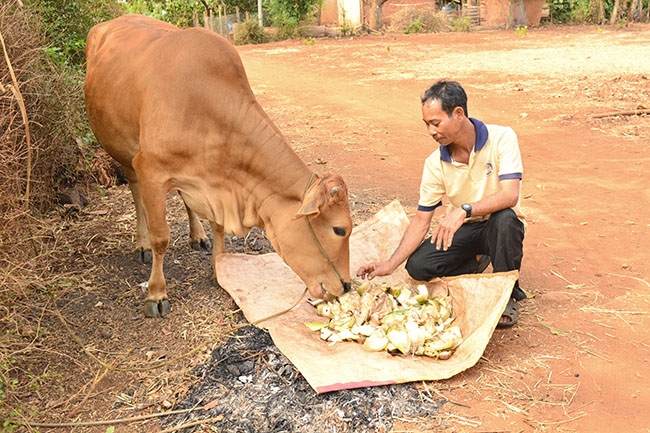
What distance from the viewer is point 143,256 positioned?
5.07m

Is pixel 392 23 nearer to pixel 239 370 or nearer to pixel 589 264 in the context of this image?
pixel 589 264

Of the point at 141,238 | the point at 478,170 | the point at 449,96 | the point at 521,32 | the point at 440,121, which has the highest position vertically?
the point at 521,32

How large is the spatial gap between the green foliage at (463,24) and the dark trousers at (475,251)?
17.8 metres

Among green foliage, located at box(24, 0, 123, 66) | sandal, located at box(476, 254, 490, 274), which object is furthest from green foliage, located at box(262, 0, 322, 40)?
sandal, located at box(476, 254, 490, 274)

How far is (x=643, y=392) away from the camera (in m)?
3.17

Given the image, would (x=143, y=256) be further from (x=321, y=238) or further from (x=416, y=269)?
(x=416, y=269)

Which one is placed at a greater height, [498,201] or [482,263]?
[498,201]

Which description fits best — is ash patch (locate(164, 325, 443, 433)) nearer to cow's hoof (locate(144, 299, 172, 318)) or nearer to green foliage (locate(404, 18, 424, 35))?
cow's hoof (locate(144, 299, 172, 318))

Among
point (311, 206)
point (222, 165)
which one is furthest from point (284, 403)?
point (222, 165)

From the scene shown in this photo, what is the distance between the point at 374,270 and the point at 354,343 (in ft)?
1.88

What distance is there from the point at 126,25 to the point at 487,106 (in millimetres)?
6033

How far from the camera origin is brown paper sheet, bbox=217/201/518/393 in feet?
10.7

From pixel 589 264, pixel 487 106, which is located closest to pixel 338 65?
A: pixel 487 106

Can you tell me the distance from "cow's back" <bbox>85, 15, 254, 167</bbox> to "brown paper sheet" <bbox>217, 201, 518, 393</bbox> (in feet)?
3.44
